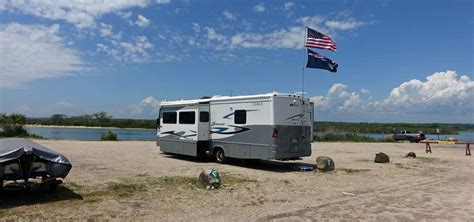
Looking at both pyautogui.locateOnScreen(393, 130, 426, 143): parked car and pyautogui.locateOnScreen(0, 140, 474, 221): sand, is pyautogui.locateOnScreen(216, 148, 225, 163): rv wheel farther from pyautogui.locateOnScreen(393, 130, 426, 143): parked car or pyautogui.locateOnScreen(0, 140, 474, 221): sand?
pyautogui.locateOnScreen(393, 130, 426, 143): parked car

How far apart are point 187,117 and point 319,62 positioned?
18.5 ft

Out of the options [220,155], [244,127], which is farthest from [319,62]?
[220,155]

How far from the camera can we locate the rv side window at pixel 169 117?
17.0m

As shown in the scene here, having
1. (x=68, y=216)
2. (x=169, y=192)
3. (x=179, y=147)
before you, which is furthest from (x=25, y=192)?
(x=179, y=147)

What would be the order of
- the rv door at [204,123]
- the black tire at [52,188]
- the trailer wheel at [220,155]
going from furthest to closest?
1. the rv door at [204,123]
2. the trailer wheel at [220,155]
3. the black tire at [52,188]

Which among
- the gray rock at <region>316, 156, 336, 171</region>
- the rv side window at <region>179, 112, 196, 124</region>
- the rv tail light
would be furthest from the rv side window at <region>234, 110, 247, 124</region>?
the gray rock at <region>316, 156, 336, 171</region>

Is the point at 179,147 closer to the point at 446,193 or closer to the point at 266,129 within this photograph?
the point at 266,129

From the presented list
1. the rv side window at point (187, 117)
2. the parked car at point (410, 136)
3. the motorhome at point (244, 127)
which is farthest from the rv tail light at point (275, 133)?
the parked car at point (410, 136)

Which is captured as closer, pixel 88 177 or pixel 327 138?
pixel 88 177

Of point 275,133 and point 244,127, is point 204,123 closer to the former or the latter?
point 244,127

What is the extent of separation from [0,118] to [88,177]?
23.7 meters

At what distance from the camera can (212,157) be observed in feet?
53.3

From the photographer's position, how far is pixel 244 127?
14.1 metres

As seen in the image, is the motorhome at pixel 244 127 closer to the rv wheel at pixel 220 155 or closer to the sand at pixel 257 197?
the rv wheel at pixel 220 155
